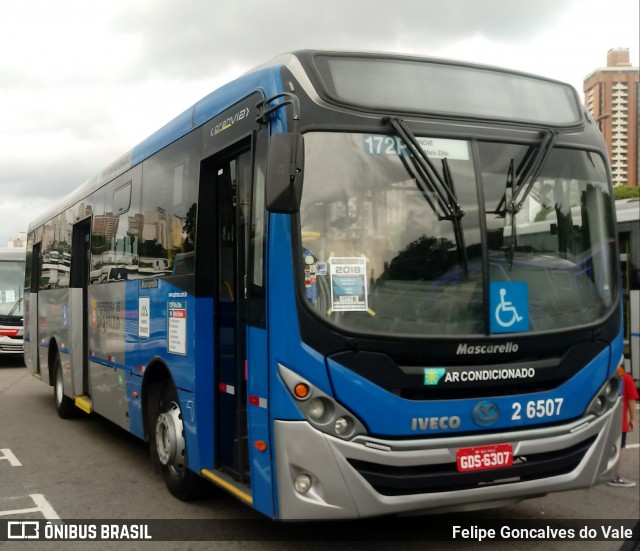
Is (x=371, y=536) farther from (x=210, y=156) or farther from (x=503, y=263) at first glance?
(x=210, y=156)

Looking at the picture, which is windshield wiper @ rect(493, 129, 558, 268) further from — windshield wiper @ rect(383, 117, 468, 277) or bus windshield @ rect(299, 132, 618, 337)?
windshield wiper @ rect(383, 117, 468, 277)

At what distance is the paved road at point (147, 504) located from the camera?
5.22 m

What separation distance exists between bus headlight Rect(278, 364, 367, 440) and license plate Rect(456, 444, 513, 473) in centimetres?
65

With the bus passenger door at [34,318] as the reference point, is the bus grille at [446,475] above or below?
below

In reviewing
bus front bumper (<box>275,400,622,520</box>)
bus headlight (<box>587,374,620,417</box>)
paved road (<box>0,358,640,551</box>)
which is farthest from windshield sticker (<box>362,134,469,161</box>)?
paved road (<box>0,358,640,551</box>)

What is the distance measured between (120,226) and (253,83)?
338 cm

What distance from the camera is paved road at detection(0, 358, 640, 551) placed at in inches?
205

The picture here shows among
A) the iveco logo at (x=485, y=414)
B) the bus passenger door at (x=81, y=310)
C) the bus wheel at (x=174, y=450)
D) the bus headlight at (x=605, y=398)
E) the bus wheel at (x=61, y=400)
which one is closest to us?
the iveco logo at (x=485, y=414)

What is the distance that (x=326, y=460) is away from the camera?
168 inches

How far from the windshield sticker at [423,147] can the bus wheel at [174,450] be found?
268cm

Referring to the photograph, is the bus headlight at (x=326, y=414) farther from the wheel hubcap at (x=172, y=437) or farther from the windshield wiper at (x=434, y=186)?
the wheel hubcap at (x=172, y=437)

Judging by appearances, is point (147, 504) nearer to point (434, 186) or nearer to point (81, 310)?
point (434, 186)

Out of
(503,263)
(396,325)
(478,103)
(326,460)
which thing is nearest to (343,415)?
(326,460)

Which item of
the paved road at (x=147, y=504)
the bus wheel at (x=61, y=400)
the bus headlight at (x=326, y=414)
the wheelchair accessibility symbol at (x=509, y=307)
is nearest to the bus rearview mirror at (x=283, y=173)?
the bus headlight at (x=326, y=414)
